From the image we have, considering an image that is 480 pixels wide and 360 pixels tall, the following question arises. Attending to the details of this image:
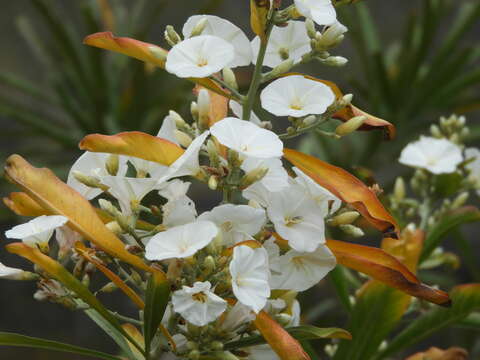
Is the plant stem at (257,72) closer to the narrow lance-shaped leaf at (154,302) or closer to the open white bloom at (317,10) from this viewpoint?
the open white bloom at (317,10)

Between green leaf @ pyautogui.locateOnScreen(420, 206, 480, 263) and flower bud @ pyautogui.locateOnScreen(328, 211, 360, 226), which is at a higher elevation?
flower bud @ pyautogui.locateOnScreen(328, 211, 360, 226)

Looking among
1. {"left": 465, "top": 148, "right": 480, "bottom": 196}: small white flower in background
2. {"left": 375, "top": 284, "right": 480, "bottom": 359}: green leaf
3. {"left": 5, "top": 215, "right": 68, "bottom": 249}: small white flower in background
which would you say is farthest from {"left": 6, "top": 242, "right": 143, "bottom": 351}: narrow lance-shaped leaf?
{"left": 465, "top": 148, "right": 480, "bottom": 196}: small white flower in background

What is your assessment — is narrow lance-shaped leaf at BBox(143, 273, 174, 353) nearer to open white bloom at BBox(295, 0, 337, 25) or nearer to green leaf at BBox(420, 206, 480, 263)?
open white bloom at BBox(295, 0, 337, 25)

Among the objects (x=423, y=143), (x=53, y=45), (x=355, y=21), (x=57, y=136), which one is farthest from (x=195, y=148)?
(x=53, y=45)

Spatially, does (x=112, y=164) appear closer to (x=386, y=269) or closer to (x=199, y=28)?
(x=199, y=28)

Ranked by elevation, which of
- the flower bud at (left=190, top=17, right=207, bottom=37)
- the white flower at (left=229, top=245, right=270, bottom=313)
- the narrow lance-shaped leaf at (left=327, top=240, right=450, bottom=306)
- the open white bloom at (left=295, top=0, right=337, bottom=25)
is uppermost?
the open white bloom at (left=295, top=0, right=337, bottom=25)

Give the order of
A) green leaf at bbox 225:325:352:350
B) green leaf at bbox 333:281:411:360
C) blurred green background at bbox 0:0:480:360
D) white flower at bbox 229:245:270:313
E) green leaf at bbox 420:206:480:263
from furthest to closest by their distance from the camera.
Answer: blurred green background at bbox 0:0:480:360 → green leaf at bbox 420:206:480:263 → green leaf at bbox 333:281:411:360 → green leaf at bbox 225:325:352:350 → white flower at bbox 229:245:270:313
